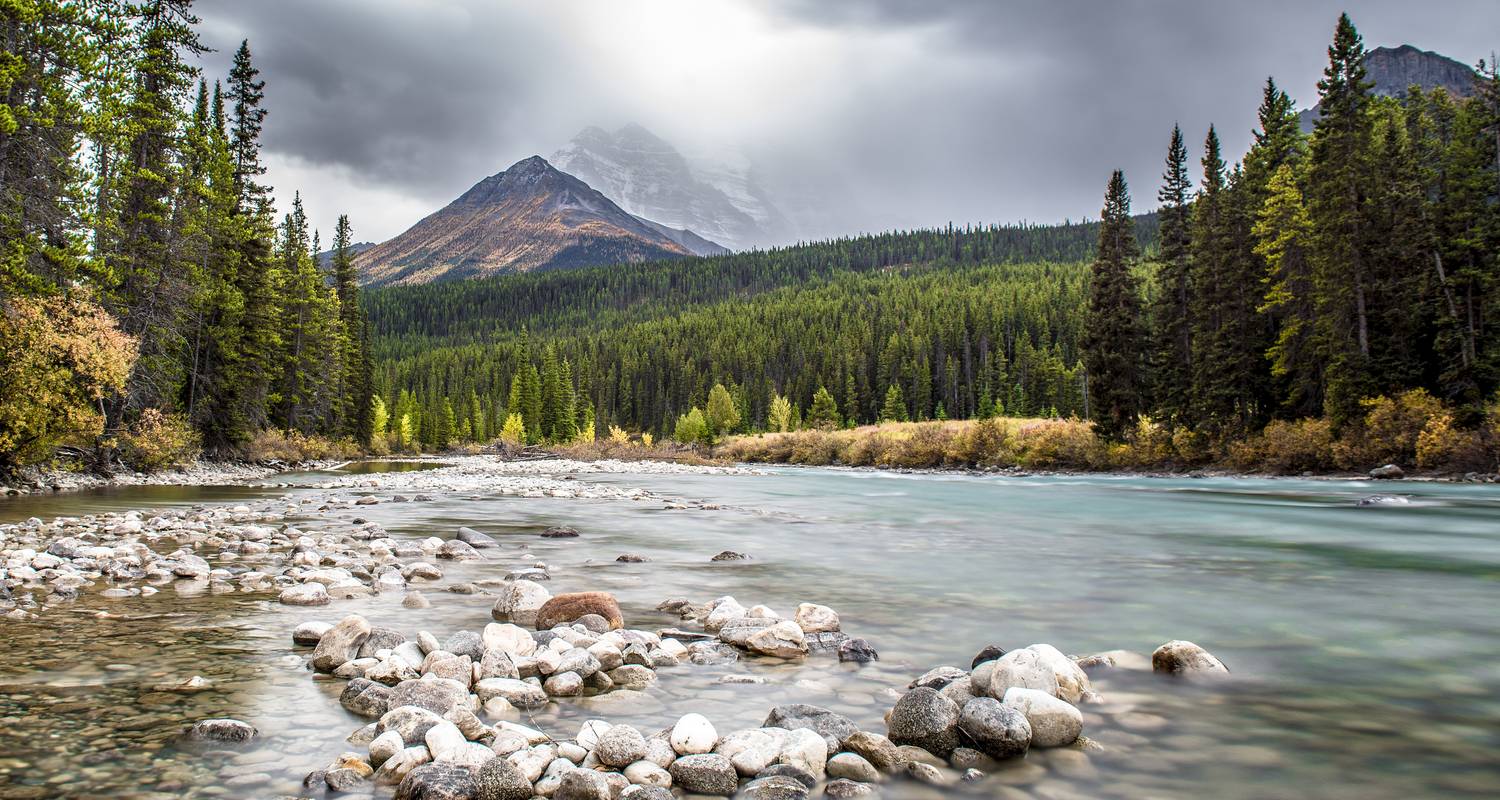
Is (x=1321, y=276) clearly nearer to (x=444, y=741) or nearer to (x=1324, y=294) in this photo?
(x=1324, y=294)

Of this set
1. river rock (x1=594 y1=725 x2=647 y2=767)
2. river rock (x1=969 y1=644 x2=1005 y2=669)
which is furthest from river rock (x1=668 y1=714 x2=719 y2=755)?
river rock (x1=969 y1=644 x2=1005 y2=669)

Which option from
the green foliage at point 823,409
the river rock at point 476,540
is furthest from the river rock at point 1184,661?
the green foliage at point 823,409

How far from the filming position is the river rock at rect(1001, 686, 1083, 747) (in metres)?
4.11

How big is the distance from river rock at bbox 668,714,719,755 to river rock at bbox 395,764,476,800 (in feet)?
3.17

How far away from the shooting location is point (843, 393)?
386ft

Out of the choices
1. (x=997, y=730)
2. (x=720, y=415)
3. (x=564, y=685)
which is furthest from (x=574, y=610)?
(x=720, y=415)

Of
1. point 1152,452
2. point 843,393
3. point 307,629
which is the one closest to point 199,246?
point 307,629

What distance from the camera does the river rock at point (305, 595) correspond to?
25.2ft

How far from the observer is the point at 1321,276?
1244 inches

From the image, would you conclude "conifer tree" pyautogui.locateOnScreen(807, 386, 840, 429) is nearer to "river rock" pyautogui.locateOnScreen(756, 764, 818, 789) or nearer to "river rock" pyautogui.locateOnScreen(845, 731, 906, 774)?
"river rock" pyautogui.locateOnScreen(845, 731, 906, 774)

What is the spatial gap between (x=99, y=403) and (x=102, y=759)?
2579 centimetres

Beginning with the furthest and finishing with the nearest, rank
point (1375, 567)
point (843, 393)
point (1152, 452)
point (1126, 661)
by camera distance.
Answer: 1. point (843, 393)
2. point (1152, 452)
3. point (1375, 567)
4. point (1126, 661)

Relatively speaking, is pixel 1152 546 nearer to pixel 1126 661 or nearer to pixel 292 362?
pixel 1126 661

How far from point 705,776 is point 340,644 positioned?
329 cm
